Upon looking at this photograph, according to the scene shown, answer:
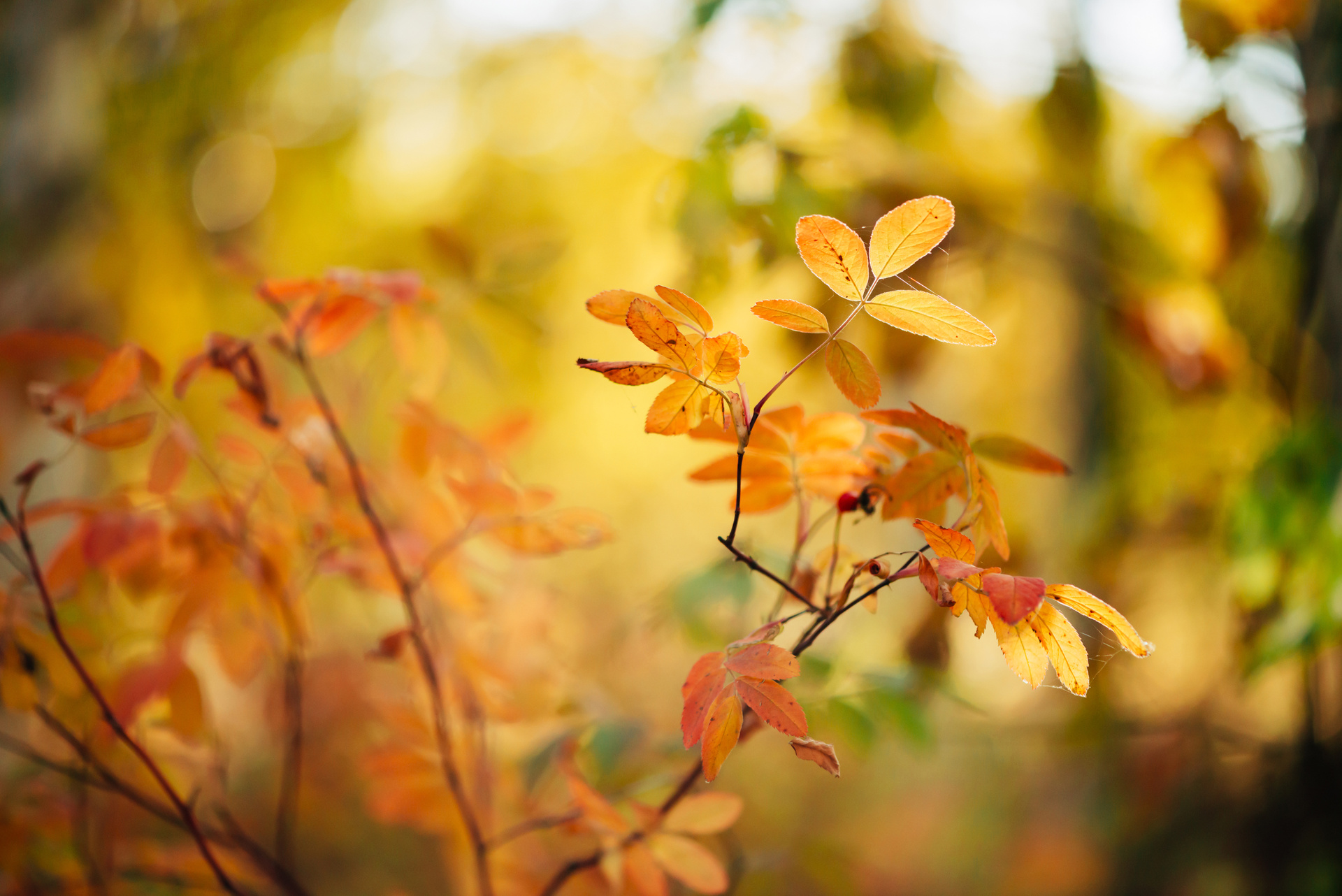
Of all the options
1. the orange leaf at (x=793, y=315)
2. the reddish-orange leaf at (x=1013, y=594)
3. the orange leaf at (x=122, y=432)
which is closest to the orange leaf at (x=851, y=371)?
the orange leaf at (x=793, y=315)

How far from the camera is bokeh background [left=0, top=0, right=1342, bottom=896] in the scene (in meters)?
0.93

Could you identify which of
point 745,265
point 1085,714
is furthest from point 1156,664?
point 745,265

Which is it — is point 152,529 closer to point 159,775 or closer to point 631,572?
point 159,775

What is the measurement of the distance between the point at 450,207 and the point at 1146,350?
13.3ft

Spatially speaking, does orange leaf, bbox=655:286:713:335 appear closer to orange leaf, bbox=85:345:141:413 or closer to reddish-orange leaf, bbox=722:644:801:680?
reddish-orange leaf, bbox=722:644:801:680

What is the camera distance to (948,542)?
432 mm

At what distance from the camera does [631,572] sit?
18.5ft

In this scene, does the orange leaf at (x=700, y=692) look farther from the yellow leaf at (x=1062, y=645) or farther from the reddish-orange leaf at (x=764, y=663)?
the yellow leaf at (x=1062, y=645)

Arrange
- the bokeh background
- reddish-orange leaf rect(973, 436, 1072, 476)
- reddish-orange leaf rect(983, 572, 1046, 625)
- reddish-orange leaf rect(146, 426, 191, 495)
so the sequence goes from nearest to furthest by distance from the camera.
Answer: reddish-orange leaf rect(983, 572, 1046, 625) < reddish-orange leaf rect(973, 436, 1072, 476) < reddish-orange leaf rect(146, 426, 191, 495) < the bokeh background

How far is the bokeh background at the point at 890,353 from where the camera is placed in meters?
0.93

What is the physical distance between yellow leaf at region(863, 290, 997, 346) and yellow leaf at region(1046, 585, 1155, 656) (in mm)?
152

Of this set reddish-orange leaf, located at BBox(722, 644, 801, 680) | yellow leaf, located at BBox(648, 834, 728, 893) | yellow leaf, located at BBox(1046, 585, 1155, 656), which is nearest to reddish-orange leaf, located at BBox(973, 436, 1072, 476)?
yellow leaf, located at BBox(1046, 585, 1155, 656)

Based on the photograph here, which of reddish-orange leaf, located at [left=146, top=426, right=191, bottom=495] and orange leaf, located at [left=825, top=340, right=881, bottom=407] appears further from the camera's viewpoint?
reddish-orange leaf, located at [left=146, top=426, right=191, bottom=495]

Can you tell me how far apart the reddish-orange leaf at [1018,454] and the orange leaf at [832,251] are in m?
0.22
